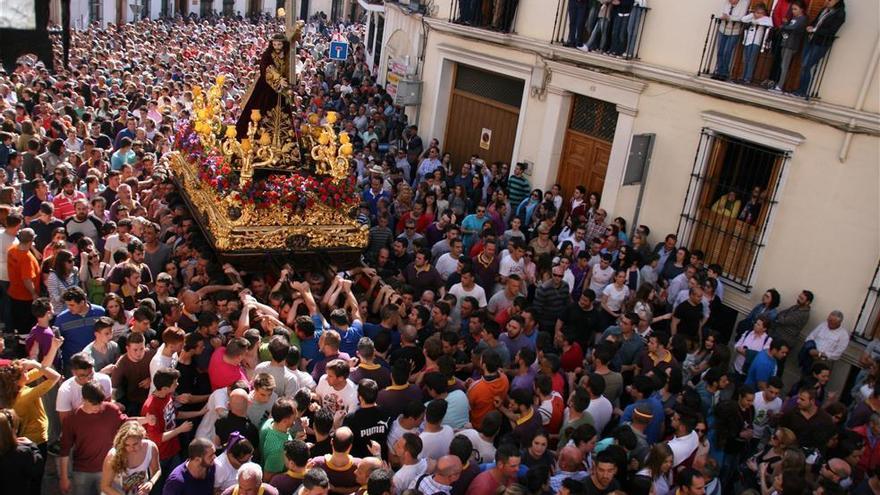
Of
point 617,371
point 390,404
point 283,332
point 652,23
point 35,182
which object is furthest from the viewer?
point 652,23

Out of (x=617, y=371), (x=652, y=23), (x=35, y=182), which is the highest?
(x=652, y=23)

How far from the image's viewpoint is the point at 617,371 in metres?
7.35

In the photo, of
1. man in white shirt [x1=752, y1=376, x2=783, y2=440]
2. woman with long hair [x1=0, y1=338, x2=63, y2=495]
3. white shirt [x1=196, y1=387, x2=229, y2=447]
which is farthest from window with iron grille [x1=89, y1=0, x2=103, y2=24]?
man in white shirt [x1=752, y1=376, x2=783, y2=440]

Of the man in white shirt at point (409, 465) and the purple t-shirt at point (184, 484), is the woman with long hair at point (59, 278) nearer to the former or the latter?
the purple t-shirt at point (184, 484)

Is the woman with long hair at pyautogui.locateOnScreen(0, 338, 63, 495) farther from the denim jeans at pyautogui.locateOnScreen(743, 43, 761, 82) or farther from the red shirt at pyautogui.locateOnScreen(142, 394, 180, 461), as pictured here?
the denim jeans at pyautogui.locateOnScreen(743, 43, 761, 82)

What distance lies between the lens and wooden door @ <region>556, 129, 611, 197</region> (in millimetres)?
12203

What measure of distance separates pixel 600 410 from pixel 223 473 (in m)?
2.95

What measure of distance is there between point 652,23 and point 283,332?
24.4 feet

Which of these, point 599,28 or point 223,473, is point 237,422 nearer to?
point 223,473

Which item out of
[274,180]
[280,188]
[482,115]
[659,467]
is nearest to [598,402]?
[659,467]

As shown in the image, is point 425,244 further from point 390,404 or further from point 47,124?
point 47,124

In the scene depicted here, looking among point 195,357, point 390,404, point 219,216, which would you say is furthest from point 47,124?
point 390,404

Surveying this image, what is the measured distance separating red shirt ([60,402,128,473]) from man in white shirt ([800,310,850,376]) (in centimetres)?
687

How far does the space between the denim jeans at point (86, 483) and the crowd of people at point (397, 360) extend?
15 millimetres
